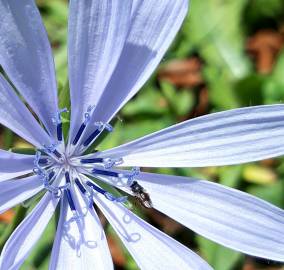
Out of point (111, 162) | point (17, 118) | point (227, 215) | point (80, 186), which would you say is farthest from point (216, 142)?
point (17, 118)

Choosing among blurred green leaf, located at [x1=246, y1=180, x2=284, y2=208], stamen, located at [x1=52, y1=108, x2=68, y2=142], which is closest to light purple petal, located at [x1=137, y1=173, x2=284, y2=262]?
stamen, located at [x1=52, y1=108, x2=68, y2=142]

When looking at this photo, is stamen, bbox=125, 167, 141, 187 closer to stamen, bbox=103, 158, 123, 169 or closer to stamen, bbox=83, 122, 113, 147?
stamen, bbox=103, 158, 123, 169

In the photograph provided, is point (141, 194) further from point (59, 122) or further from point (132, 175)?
point (59, 122)

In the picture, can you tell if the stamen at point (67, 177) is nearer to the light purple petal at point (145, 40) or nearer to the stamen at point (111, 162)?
the stamen at point (111, 162)

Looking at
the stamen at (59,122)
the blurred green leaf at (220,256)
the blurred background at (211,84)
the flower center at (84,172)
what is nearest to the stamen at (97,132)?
the flower center at (84,172)

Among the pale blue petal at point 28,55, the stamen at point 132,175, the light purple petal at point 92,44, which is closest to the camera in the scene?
the pale blue petal at point 28,55

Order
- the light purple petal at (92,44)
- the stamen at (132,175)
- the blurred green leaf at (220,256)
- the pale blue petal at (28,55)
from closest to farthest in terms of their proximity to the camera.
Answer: the pale blue petal at (28,55)
the light purple petal at (92,44)
the stamen at (132,175)
the blurred green leaf at (220,256)

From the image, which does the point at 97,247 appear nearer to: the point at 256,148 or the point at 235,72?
the point at 256,148
